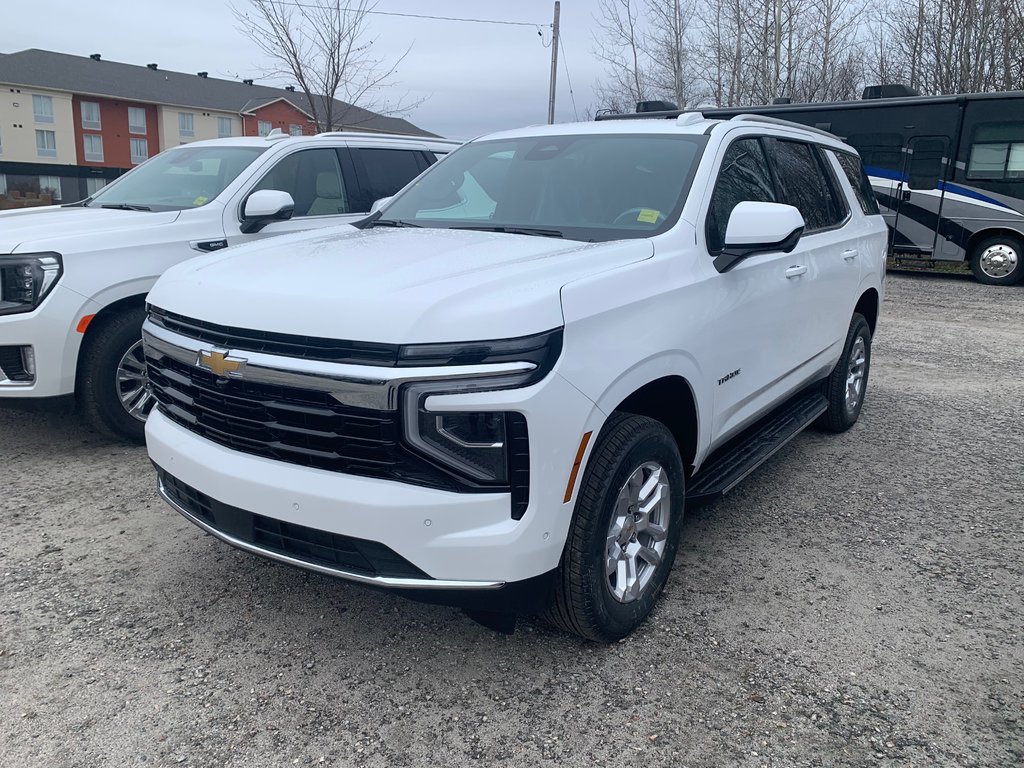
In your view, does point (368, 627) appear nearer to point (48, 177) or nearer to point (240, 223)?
point (240, 223)

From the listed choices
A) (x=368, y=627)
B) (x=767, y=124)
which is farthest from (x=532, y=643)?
(x=767, y=124)

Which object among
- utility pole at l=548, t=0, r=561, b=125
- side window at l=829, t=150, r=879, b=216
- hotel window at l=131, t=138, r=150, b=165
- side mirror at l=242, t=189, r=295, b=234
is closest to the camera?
side mirror at l=242, t=189, r=295, b=234

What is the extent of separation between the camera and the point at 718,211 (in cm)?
368

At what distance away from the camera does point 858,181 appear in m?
5.84

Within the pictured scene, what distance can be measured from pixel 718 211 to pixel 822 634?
1796 mm

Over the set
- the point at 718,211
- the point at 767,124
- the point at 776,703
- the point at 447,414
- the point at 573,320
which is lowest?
the point at 776,703

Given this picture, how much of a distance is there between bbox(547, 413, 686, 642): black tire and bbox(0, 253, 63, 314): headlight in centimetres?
342

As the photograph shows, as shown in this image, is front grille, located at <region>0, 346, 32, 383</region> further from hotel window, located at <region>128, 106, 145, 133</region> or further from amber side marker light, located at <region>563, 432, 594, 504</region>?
hotel window, located at <region>128, 106, 145, 133</region>

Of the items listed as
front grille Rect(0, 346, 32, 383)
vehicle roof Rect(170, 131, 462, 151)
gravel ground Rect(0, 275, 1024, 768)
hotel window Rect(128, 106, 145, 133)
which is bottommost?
gravel ground Rect(0, 275, 1024, 768)

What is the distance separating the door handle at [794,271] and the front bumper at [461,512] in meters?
1.97

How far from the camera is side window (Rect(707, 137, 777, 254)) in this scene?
3.61m

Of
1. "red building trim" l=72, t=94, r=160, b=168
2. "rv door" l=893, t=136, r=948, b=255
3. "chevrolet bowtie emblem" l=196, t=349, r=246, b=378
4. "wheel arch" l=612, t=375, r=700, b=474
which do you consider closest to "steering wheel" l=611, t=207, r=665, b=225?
"wheel arch" l=612, t=375, r=700, b=474

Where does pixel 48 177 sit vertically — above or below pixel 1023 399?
above

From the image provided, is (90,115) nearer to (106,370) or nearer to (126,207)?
(126,207)
